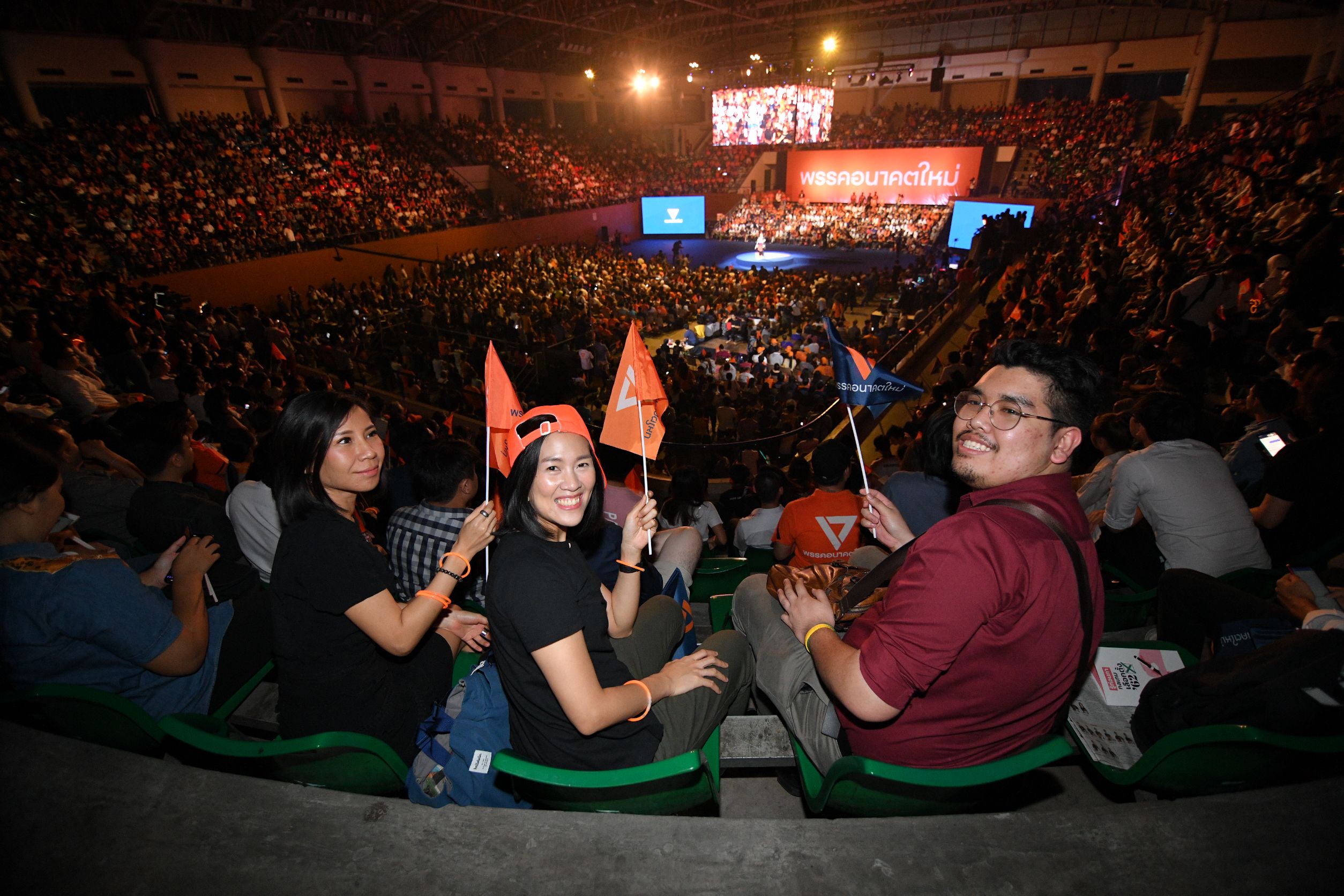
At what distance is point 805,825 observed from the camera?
142 centimetres

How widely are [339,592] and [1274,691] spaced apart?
2.52 meters

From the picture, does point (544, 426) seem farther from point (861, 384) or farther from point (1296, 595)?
point (1296, 595)

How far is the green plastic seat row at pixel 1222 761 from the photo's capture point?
139cm

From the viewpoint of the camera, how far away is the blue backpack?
166 cm

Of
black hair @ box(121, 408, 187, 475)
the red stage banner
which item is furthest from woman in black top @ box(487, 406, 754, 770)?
the red stage banner

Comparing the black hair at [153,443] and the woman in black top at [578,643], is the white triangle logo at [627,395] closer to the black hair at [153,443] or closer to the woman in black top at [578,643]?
the woman in black top at [578,643]

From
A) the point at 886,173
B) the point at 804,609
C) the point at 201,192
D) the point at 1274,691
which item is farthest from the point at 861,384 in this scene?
the point at 886,173

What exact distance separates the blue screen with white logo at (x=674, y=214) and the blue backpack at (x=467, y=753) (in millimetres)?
29260

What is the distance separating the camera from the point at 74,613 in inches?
65.4

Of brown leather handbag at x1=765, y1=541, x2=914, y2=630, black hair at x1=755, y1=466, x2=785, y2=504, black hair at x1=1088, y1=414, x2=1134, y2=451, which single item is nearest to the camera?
brown leather handbag at x1=765, y1=541, x2=914, y2=630

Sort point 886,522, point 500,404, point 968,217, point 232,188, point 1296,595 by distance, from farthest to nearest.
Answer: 1. point 968,217
2. point 232,188
3. point 500,404
4. point 886,522
5. point 1296,595

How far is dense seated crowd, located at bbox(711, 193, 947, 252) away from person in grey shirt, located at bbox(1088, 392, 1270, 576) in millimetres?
21987

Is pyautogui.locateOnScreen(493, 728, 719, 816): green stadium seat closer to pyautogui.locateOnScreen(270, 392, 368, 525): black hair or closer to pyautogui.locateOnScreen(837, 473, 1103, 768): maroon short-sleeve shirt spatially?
pyautogui.locateOnScreen(837, 473, 1103, 768): maroon short-sleeve shirt

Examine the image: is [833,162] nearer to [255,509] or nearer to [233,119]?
[233,119]
